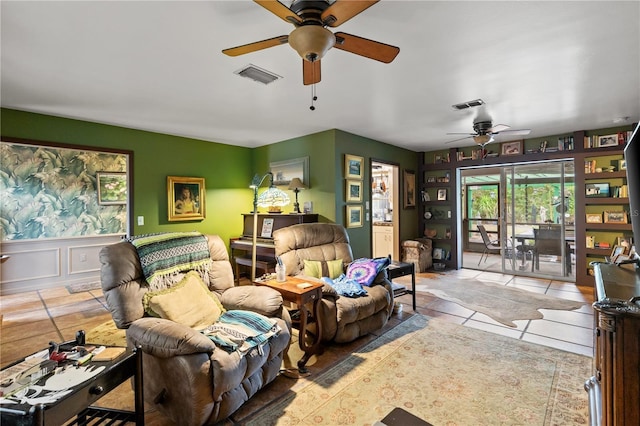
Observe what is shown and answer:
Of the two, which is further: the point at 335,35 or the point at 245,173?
the point at 245,173

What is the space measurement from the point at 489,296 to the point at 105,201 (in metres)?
5.73

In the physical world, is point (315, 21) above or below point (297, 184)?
above

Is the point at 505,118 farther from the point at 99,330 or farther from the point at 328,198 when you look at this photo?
the point at 99,330

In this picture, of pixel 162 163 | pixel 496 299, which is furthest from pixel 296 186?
pixel 496 299

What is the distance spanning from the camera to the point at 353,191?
4.93 meters

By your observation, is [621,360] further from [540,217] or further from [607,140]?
[540,217]

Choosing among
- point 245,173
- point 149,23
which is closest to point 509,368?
point 149,23

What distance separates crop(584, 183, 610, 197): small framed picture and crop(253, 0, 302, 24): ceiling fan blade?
17.5 feet

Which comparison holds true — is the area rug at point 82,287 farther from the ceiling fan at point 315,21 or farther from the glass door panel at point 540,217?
the glass door panel at point 540,217

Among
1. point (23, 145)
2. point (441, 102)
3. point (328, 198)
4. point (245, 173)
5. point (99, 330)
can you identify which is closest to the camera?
point (99, 330)

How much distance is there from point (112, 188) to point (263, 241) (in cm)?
239

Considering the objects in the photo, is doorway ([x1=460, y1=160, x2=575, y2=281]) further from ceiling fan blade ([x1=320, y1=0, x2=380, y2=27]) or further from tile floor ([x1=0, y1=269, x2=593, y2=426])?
ceiling fan blade ([x1=320, y1=0, x2=380, y2=27])

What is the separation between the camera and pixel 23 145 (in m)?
3.80

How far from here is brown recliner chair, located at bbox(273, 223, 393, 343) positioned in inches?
106
